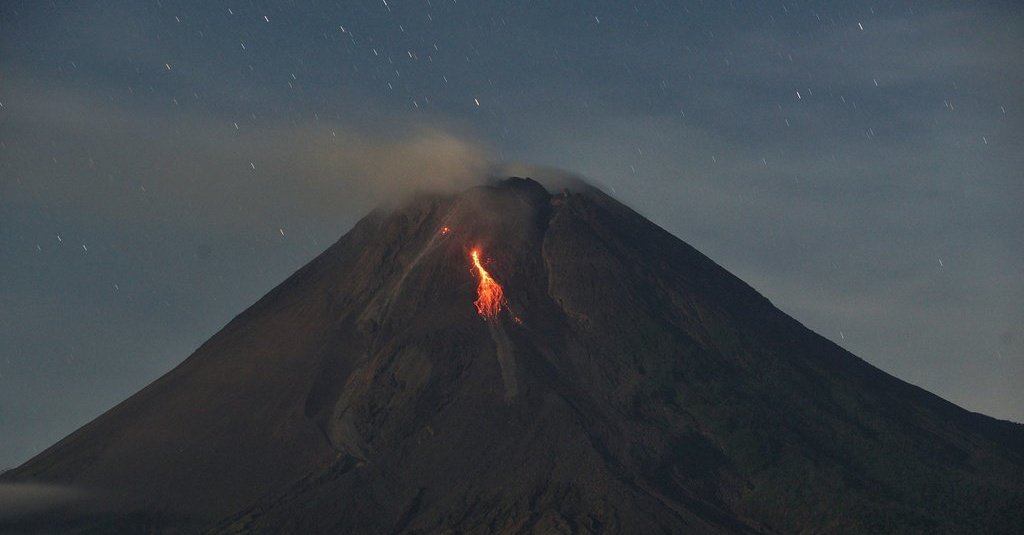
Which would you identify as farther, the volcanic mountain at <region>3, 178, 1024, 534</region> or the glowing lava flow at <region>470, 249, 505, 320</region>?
the glowing lava flow at <region>470, 249, 505, 320</region>

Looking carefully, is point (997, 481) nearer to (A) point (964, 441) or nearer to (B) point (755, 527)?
(A) point (964, 441)

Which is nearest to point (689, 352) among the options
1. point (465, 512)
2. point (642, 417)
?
point (642, 417)

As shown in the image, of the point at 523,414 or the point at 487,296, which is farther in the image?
the point at 487,296

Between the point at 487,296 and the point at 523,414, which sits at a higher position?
the point at 487,296

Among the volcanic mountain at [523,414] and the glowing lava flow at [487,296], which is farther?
the glowing lava flow at [487,296]
